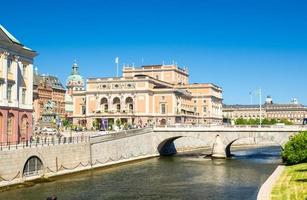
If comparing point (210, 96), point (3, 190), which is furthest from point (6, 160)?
point (210, 96)

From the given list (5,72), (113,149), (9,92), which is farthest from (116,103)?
(5,72)

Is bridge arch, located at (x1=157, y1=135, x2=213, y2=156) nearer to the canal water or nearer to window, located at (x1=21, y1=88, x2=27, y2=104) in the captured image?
the canal water

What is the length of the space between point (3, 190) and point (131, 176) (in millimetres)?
20171

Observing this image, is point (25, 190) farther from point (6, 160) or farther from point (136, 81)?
point (136, 81)

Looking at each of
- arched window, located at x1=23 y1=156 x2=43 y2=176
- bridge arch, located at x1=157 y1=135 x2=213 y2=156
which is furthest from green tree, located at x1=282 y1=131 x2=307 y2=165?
arched window, located at x1=23 y1=156 x2=43 y2=176

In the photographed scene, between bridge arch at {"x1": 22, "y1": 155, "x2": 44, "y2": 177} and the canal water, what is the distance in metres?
2.81

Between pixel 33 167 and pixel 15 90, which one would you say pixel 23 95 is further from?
pixel 33 167

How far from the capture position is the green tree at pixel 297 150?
70562 mm

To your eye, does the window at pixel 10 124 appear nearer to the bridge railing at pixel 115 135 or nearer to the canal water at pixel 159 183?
the canal water at pixel 159 183

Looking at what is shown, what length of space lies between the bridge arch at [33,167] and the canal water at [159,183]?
281cm

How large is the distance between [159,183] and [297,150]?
77.6ft

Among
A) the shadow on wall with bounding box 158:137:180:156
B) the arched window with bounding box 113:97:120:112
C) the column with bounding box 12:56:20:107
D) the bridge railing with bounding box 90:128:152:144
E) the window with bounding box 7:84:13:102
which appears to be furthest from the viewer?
the arched window with bounding box 113:97:120:112

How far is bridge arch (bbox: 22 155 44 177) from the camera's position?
58275mm

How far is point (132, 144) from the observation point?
93750mm
